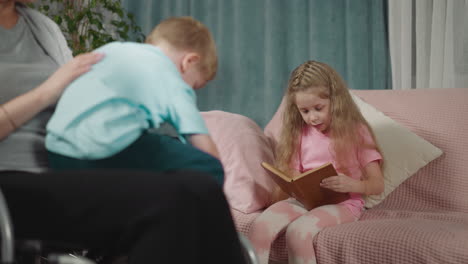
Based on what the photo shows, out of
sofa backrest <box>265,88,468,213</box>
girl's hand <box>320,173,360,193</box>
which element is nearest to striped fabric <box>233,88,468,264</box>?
sofa backrest <box>265,88,468,213</box>

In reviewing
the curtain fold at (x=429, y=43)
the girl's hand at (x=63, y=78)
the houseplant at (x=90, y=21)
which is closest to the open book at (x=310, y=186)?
the girl's hand at (x=63, y=78)

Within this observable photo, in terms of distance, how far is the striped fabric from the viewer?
4.42ft

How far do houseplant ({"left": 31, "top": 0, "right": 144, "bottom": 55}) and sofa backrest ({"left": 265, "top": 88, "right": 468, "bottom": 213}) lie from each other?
1625 millimetres

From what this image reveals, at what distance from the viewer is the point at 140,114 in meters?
0.93

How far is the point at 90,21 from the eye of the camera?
2.80 meters

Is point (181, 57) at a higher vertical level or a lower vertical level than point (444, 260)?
A: higher

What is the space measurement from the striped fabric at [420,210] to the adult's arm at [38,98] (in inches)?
33.9

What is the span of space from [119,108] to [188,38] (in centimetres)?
25

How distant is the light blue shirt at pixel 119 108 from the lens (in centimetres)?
89

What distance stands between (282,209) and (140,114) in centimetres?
86

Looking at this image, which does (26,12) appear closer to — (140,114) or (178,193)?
(140,114)

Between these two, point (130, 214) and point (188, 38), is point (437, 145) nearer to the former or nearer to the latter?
point (188, 38)

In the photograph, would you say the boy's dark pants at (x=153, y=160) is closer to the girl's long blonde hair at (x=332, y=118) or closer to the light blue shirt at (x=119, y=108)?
the light blue shirt at (x=119, y=108)

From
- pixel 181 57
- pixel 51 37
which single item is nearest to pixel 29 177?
pixel 181 57
